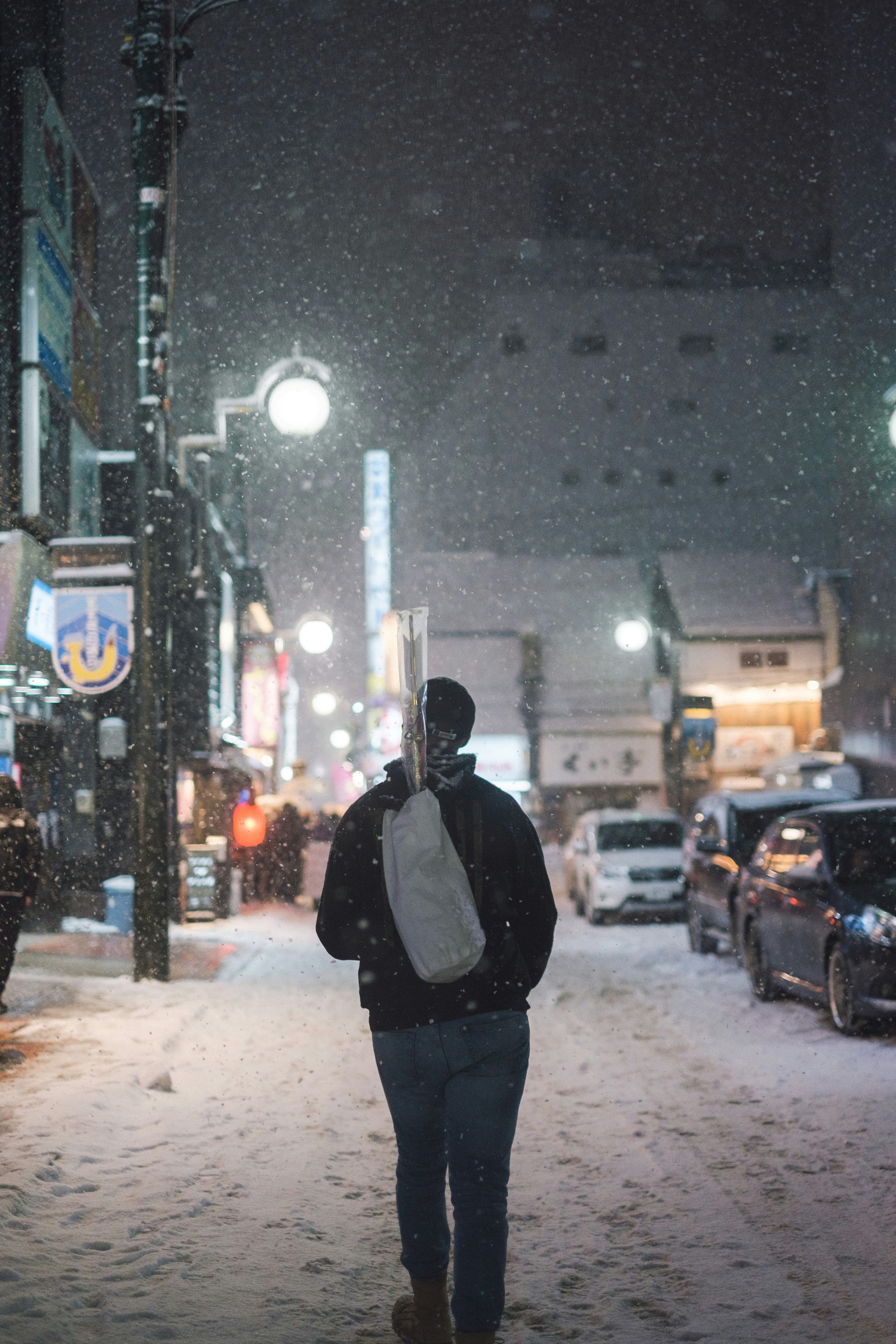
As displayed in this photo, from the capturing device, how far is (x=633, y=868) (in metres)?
21.0

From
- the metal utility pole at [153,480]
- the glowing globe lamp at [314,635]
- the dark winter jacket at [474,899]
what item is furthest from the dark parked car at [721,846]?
the glowing globe lamp at [314,635]

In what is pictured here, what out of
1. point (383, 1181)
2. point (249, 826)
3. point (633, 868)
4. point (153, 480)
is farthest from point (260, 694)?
point (383, 1181)

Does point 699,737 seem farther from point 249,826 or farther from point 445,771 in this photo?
point 445,771

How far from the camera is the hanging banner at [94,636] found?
A: 15594 mm

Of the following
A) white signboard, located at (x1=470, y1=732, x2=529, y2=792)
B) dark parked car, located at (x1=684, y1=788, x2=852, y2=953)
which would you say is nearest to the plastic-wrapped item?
dark parked car, located at (x1=684, y1=788, x2=852, y2=953)

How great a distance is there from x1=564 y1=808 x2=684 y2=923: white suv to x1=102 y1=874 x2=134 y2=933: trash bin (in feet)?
23.7

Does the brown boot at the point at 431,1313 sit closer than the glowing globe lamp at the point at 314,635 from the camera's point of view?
Yes

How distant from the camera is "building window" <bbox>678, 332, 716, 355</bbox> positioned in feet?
208

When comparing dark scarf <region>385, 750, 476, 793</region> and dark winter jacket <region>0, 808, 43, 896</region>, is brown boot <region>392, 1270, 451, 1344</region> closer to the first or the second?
dark scarf <region>385, 750, 476, 793</region>

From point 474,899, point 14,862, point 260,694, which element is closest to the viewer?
point 474,899

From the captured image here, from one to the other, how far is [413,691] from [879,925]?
648 centimetres

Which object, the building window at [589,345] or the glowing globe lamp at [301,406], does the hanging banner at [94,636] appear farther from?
the building window at [589,345]

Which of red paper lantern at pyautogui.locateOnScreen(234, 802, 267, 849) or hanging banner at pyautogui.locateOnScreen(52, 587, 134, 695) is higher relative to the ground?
hanging banner at pyautogui.locateOnScreen(52, 587, 134, 695)

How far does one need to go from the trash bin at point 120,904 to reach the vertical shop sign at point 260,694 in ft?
59.0
